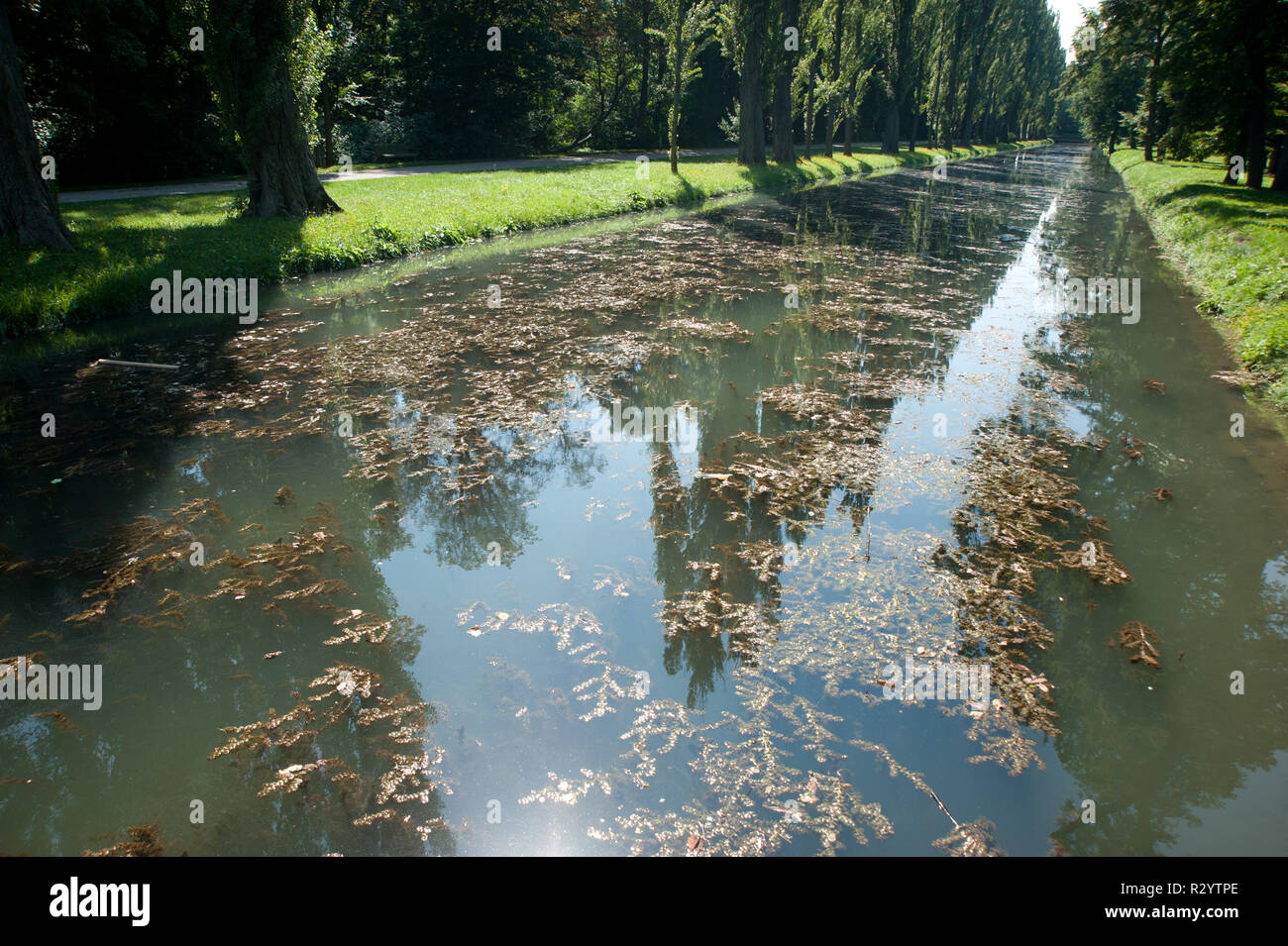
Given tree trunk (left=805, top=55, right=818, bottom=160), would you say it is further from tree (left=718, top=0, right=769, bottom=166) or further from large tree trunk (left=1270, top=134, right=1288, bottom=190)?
large tree trunk (left=1270, top=134, right=1288, bottom=190)

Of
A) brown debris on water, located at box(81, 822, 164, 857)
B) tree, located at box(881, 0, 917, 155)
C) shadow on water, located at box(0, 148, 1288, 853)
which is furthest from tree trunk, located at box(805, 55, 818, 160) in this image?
brown debris on water, located at box(81, 822, 164, 857)

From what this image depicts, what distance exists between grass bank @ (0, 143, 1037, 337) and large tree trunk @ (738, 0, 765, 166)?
413 centimetres

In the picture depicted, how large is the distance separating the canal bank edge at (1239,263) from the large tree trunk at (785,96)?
1426 cm

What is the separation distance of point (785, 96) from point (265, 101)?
22.9 meters

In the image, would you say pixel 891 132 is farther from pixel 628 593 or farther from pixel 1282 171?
pixel 628 593

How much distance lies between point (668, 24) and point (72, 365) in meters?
22.9

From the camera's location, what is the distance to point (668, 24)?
2492cm

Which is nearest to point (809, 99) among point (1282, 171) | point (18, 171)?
point (1282, 171)

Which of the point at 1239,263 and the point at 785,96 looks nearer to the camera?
the point at 1239,263

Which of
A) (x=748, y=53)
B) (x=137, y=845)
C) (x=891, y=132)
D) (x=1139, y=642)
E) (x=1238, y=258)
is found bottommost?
(x=137, y=845)

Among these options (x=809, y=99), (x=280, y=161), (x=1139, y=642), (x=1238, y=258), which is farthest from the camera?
(x=809, y=99)

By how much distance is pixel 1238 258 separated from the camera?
12.7 meters

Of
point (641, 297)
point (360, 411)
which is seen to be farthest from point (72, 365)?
point (641, 297)
